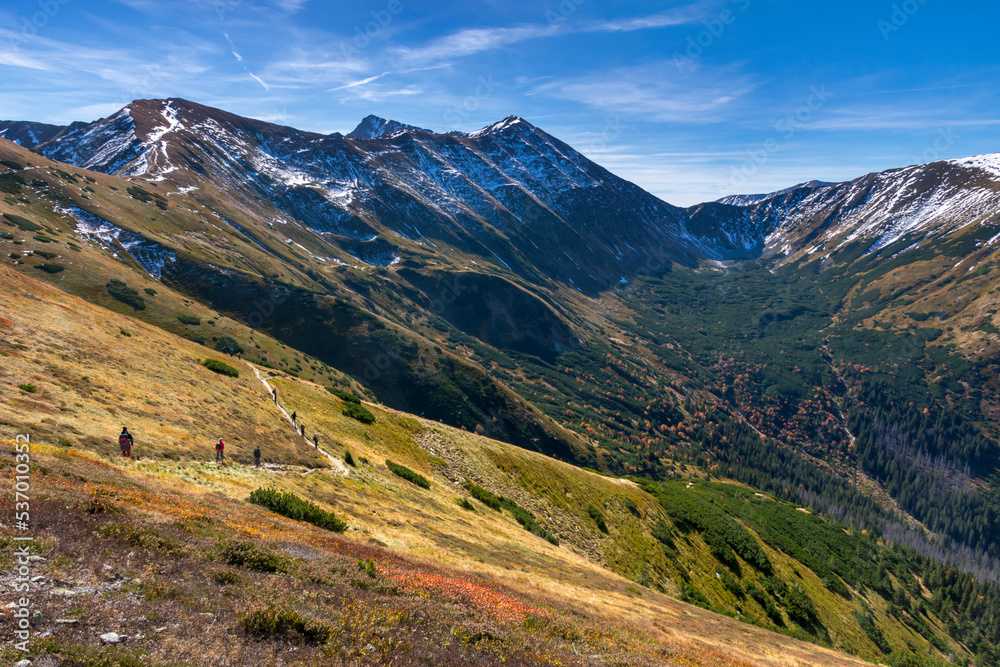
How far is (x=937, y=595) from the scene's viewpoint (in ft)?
431

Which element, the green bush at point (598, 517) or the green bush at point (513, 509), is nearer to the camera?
the green bush at point (513, 509)

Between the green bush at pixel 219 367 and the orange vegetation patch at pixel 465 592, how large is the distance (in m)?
35.9

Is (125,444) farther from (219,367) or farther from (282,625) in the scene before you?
(219,367)

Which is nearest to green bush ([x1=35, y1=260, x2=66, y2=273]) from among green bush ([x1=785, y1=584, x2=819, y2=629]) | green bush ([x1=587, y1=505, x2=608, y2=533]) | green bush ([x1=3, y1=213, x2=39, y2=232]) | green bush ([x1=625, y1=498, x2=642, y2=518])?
green bush ([x1=3, y1=213, x2=39, y2=232])

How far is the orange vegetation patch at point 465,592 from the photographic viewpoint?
18.1 metres

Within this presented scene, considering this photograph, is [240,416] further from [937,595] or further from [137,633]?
[937,595]

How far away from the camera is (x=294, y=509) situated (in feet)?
84.8

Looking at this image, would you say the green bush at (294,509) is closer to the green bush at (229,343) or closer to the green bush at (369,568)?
the green bush at (369,568)

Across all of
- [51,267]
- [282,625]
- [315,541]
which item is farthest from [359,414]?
[51,267]

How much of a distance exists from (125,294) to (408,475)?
91.2 m

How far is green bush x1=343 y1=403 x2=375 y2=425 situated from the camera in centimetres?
5363

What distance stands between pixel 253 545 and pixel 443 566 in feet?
37.6

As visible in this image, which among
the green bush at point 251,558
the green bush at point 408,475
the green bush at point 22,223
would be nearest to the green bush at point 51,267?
the green bush at point 22,223

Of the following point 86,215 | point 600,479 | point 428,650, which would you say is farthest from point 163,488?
point 86,215
